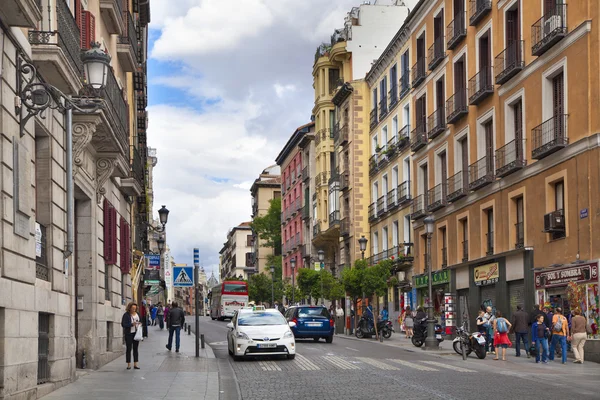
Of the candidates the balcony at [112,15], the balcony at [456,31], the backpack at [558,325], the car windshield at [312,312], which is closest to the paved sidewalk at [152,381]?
the backpack at [558,325]

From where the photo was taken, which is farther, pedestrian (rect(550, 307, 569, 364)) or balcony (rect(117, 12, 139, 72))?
balcony (rect(117, 12, 139, 72))

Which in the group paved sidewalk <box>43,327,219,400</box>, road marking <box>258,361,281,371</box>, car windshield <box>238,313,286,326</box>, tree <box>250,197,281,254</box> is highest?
tree <box>250,197,281,254</box>

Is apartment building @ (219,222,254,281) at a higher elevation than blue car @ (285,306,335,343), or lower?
higher

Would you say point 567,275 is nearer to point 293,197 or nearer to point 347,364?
point 347,364

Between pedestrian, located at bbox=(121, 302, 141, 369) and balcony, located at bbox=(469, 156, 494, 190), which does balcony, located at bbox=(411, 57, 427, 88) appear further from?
pedestrian, located at bbox=(121, 302, 141, 369)

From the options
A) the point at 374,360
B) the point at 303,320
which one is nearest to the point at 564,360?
the point at 374,360

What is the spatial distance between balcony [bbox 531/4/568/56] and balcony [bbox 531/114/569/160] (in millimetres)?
2305

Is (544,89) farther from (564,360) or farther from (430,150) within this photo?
(430,150)

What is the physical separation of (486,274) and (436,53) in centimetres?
1151

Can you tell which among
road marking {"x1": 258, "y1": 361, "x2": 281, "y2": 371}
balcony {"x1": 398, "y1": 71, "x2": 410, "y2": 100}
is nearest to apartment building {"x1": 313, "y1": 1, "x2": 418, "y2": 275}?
balcony {"x1": 398, "y1": 71, "x2": 410, "y2": 100}

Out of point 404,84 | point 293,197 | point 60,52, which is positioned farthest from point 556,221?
point 293,197

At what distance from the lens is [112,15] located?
25.6 metres

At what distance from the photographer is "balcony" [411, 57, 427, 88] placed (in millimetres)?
44188

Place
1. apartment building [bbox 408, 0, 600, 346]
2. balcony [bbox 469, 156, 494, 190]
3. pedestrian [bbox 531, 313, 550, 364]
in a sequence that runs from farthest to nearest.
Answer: balcony [bbox 469, 156, 494, 190], apartment building [bbox 408, 0, 600, 346], pedestrian [bbox 531, 313, 550, 364]
